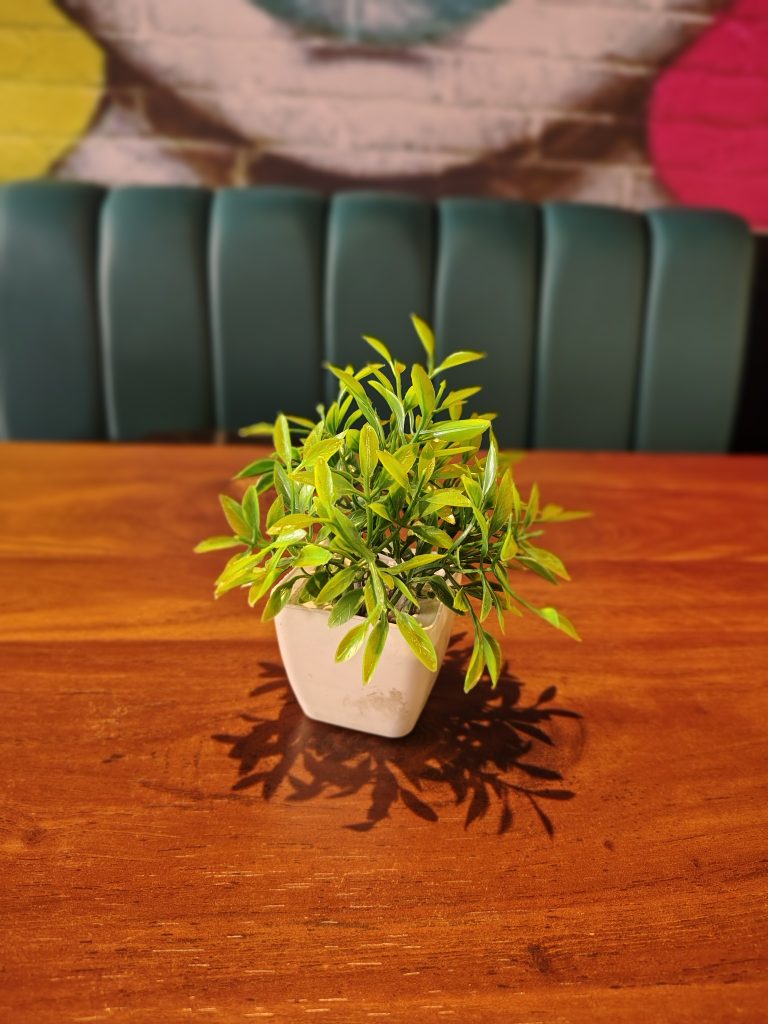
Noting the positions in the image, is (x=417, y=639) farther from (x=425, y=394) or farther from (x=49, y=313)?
(x=49, y=313)

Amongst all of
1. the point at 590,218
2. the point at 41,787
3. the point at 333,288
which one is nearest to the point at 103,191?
the point at 333,288

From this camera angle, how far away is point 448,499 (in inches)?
15.5

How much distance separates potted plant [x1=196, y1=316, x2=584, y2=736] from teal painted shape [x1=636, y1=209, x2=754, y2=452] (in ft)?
3.57

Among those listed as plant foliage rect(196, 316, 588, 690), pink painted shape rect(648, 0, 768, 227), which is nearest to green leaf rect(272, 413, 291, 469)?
plant foliage rect(196, 316, 588, 690)

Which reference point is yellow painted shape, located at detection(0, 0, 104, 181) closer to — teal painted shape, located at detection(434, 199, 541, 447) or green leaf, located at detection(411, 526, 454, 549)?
teal painted shape, located at detection(434, 199, 541, 447)

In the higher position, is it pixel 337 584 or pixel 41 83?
pixel 41 83

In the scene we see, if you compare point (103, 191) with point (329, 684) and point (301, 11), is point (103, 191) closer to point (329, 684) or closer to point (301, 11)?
point (301, 11)

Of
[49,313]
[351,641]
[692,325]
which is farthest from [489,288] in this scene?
[351,641]

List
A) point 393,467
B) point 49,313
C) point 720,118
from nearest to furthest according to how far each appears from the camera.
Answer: point 393,467 → point 49,313 → point 720,118

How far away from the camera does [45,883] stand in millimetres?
376

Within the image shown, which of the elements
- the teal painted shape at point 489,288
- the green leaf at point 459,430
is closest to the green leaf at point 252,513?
the green leaf at point 459,430

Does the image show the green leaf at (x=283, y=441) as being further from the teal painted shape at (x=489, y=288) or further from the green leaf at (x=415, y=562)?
the teal painted shape at (x=489, y=288)

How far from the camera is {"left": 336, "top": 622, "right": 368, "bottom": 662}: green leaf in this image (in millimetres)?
385

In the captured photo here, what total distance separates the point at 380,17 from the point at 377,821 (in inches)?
59.1
